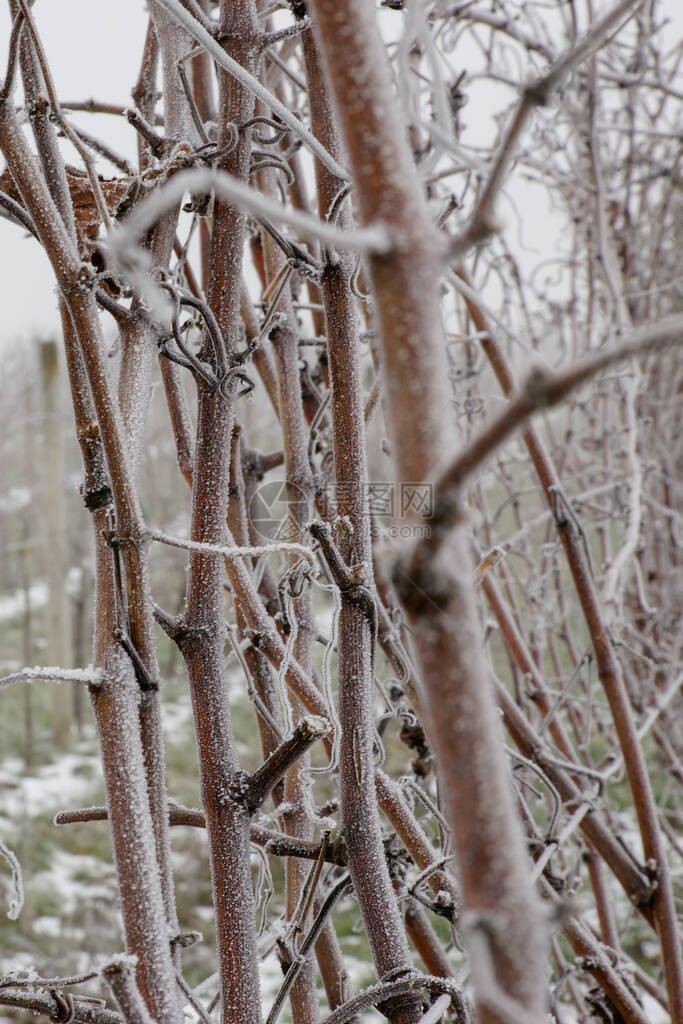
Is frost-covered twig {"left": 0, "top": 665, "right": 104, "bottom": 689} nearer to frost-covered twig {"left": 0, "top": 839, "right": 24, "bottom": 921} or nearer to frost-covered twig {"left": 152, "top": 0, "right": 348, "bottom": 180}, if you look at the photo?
frost-covered twig {"left": 0, "top": 839, "right": 24, "bottom": 921}

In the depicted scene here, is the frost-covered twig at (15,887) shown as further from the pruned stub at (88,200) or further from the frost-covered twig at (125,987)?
the pruned stub at (88,200)

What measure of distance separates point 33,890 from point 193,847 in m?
0.67

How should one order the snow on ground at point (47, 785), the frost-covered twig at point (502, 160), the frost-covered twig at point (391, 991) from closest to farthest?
the frost-covered twig at point (502, 160) < the frost-covered twig at point (391, 991) < the snow on ground at point (47, 785)

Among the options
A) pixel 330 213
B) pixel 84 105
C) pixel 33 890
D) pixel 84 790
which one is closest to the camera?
pixel 330 213

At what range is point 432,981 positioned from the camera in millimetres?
402

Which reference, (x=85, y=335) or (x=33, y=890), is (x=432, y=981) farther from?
(x=33, y=890)

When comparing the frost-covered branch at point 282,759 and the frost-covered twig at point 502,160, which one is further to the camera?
the frost-covered branch at point 282,759

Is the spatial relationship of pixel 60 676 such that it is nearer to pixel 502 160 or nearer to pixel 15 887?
pixel 15 887

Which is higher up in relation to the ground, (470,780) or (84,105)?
(84,105)

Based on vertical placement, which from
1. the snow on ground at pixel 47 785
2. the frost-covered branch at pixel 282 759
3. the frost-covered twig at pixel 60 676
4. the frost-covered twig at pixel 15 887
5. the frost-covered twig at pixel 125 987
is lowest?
the snow on ground at pixel 47 785

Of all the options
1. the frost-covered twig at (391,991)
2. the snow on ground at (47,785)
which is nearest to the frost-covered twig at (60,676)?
the frost-covered twig at (391,991)

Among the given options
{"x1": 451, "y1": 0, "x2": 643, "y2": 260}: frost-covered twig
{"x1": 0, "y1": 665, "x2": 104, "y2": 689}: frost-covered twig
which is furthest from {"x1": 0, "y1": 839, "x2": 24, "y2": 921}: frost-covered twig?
{"x1": 451, "y1": 0, "x2": 643, "y2": 260}: frost-covered twig

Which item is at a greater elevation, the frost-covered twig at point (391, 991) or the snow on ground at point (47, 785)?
the frost-covered twig at point (391, 991)

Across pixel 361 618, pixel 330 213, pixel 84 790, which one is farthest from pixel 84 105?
pixel 84 790
